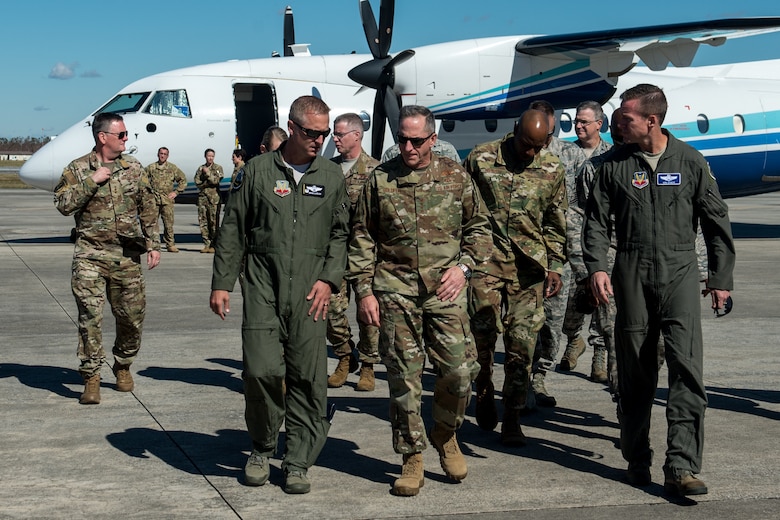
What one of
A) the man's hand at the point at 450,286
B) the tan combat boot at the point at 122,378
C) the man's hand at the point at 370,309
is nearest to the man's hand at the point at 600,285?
the man's hand at the point at 450,286

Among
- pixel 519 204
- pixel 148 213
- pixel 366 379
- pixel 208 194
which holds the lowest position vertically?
pixel 366 379

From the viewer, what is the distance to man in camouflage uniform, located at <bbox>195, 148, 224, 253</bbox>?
18.3 m

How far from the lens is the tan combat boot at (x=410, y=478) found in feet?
16.9

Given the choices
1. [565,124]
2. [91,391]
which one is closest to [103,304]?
[91,391]

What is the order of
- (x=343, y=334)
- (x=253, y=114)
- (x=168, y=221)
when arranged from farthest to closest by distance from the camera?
(x=253, y=114), (x=168, y=221), (x=343, y=334)

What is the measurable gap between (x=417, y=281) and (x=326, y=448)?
1.45 meters

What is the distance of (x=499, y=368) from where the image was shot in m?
8.77

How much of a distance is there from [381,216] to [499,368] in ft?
12.2

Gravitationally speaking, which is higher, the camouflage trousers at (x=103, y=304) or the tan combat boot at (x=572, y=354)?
the camouflage trousers at (x=103, y=304)

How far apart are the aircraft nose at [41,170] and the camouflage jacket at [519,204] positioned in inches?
516

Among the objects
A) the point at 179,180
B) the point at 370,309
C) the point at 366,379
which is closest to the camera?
the point at 370,309

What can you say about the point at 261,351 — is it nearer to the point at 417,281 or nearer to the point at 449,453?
the point at 417,281

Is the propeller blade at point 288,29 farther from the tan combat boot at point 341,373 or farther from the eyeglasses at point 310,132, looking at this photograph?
the eyeglasses at point 310,132

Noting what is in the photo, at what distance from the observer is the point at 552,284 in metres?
6.35
